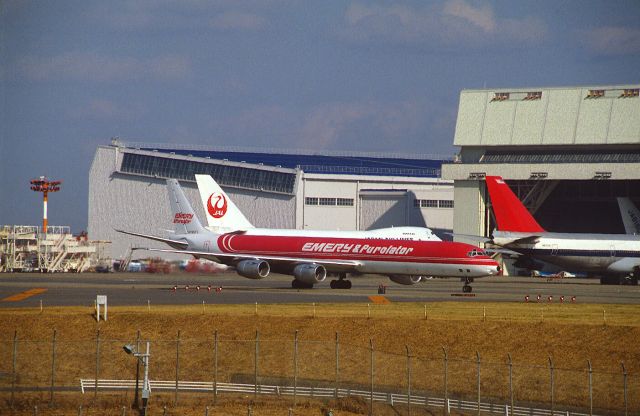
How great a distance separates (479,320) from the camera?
1967 inches

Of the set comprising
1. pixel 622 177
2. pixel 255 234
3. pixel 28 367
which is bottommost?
pixel 28 367

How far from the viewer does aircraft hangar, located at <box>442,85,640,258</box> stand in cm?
9988

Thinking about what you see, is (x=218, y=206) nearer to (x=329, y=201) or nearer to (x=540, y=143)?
(x=329, y=201)

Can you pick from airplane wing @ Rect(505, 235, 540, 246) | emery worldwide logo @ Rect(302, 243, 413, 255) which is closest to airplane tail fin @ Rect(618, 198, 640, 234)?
airplane wing @ Rect(505, 235, 540, 246)

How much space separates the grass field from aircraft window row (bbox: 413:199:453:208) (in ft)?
221

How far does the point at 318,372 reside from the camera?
40531mm

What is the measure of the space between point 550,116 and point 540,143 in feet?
9.52

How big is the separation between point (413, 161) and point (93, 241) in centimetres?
5495

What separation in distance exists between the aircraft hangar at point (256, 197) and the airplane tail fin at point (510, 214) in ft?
90.6

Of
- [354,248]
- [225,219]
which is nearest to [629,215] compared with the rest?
[225,219]

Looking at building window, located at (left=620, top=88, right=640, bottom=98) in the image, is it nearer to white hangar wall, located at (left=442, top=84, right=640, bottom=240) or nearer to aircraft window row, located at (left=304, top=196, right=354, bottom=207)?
white hangar wall, located at (left=442, top=84, right=640, bottom=240)

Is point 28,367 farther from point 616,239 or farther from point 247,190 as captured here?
point 247,190

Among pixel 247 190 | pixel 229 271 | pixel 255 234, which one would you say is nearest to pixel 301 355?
pixel 255 234

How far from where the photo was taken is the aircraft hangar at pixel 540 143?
99875 millimetres
